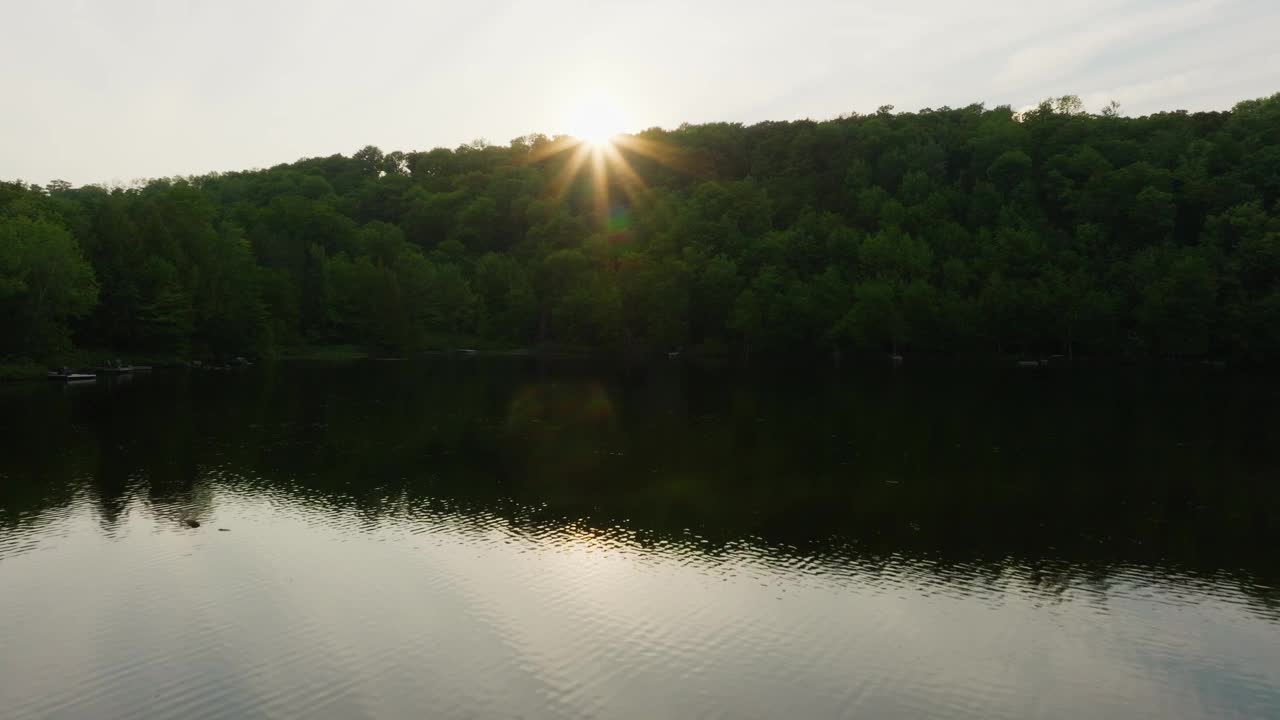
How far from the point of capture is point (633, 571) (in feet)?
97.3

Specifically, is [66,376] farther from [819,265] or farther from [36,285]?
[819,265]

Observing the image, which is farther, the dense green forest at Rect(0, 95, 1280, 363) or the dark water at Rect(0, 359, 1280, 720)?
the dense green forest at Rect(0, 95, 1280, 363)

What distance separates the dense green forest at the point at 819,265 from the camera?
121062mm

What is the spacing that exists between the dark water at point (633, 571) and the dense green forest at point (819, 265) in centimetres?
6790

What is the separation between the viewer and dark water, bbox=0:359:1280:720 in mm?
20547

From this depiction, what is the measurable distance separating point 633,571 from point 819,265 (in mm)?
158820

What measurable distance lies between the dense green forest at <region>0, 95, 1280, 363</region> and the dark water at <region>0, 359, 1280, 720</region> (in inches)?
2673

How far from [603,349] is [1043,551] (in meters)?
147

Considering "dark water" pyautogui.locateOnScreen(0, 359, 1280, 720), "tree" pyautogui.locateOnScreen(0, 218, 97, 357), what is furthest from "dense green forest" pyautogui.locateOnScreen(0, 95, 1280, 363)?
"dark water" pyautogui.locateOnScreen(0, 359, 1280, 720)

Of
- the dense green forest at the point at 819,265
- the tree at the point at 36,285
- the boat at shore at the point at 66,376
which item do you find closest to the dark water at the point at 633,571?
the boat at shore at the point at 66,376

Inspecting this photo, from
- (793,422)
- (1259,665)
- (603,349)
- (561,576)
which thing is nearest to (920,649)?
(1259,665)

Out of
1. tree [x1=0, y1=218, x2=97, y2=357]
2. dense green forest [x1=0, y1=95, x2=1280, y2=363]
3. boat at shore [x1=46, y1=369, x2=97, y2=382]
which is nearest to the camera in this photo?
tree [x1=0, y1=218, x2=97, y2=357]

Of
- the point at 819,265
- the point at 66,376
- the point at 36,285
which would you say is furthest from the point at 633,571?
the point at 819,265

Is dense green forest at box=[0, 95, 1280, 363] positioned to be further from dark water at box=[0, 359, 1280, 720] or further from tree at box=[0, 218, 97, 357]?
dark water at box=[0, 359, 1280, 720]
